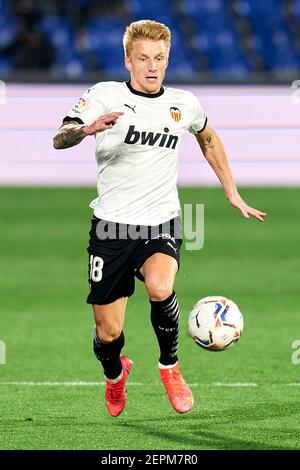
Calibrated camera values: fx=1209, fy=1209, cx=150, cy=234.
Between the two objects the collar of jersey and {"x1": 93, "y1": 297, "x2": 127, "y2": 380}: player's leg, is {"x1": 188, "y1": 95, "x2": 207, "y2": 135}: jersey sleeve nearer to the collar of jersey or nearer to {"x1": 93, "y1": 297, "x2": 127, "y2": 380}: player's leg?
the collar of jersey

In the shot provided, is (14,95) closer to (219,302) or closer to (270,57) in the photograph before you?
(270,57)


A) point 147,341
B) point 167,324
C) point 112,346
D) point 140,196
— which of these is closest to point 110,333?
point 112,346

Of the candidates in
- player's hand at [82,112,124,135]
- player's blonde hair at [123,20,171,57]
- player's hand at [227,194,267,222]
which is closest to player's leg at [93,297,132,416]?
player's hand at [227,194,267,222]

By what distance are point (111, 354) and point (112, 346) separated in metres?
0.06

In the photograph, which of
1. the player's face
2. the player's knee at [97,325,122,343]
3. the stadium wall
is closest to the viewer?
the player's face

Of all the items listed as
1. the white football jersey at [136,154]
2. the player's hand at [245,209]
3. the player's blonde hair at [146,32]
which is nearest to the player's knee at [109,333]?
the white football jersey at [136,154]

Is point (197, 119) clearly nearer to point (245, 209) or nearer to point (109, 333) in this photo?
point (245, 209)

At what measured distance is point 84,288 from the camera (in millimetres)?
12789

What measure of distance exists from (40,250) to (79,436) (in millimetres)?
8595

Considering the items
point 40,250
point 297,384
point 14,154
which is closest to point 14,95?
point 14,154

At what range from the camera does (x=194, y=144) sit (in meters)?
19.4

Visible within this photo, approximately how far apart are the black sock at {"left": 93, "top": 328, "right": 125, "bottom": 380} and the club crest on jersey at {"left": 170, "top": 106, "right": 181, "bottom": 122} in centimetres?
132

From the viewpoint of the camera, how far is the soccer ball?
22.8ft

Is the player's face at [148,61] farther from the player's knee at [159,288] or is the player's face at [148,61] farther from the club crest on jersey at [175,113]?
the player's knee at [159,288]
